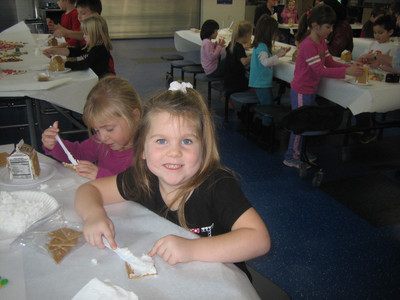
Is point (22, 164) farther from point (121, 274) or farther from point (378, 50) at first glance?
point (378, 50)

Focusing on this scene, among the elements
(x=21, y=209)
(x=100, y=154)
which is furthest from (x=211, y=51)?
(x=21, y=209)

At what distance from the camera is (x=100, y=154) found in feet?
5.72

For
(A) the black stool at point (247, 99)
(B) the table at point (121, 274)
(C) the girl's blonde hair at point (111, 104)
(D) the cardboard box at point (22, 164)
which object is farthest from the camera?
(A) the black stool at point (247, 99)

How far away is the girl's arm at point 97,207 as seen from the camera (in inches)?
36.5

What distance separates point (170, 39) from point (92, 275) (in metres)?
9.96

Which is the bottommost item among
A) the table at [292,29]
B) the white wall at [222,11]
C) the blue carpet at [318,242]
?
the blue carpet at [318,242]

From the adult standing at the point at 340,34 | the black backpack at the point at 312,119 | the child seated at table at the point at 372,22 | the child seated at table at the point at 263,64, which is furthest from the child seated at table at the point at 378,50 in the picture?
the child seated at table at the point at 372,22

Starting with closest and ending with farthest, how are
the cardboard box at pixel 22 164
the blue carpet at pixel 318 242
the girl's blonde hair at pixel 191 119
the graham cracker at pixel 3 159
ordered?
the girl's blonde hair at pixel 191 119
the cardboard box at pixel 22 164
the graham cracker at pixel 3 159
the blue carpet at pixel 318 242

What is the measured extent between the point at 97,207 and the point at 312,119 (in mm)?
1989

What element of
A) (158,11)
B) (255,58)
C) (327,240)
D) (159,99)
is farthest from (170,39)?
(159,99)

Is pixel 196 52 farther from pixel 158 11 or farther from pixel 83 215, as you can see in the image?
pixel 83 215

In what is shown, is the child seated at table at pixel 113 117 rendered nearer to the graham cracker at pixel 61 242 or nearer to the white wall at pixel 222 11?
the graham cracker at pixel 61 242

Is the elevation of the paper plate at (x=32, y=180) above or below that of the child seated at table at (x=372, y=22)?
below

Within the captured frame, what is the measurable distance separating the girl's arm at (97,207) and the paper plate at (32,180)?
0.21 m
